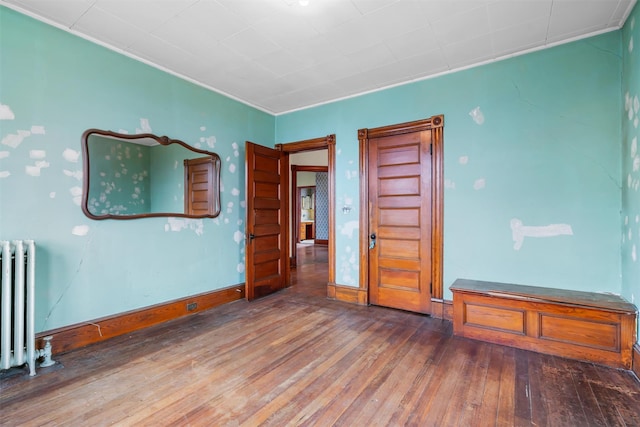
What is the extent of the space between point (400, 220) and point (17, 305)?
3.57 metres

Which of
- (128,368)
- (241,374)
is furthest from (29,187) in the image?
(241,374)

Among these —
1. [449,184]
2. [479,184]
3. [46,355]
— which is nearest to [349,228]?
[449,184]

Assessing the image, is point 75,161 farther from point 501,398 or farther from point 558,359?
point 558,359

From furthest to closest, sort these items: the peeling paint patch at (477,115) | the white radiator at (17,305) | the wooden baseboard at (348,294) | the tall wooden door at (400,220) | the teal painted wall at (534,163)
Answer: the wooden baseboard at (348,294) < the tall wooden door at (400,220) < the peeling paint patch at (477,115) < the teal painted wall at (534,163) < the white radiator at (17,305)

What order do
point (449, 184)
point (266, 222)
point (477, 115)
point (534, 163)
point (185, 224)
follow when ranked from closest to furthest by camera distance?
point (534, 163), point (477, 115), point (449, 184), point (185, 224), point (266, 222)

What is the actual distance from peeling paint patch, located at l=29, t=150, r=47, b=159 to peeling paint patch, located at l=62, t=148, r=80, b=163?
0.42 feet

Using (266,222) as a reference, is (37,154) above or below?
above

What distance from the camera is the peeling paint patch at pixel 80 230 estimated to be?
8.54ft

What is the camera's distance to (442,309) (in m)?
3.33

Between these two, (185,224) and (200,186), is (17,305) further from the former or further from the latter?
(200,186)

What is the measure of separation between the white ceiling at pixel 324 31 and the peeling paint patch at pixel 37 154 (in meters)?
1.10

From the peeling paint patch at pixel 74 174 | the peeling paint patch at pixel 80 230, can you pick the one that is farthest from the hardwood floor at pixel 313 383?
the peeling paint patch at pixel 74 174

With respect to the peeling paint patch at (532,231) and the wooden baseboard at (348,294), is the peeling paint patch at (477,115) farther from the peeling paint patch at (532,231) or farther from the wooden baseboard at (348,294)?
the wooden baseboard at (348,294)

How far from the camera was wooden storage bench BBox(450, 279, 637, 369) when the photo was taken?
7.43 ft
